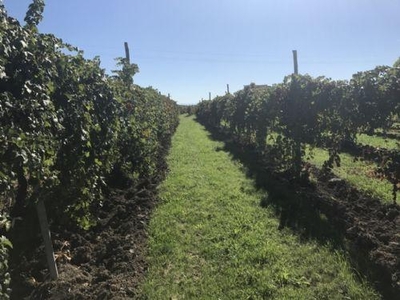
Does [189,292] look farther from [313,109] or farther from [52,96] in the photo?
[313,109]

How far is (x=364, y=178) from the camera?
31.8ft

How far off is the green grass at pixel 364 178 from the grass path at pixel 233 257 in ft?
7.28

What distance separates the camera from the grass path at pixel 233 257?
4609 mm

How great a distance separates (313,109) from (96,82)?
6073 mm

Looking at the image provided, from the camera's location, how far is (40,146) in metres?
2.94

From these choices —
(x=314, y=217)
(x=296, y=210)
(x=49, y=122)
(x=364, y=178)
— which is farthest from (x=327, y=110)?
(x=49, y=122)

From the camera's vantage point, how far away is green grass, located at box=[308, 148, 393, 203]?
8227 millimetres

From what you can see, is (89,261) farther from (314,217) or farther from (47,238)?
(314,217)

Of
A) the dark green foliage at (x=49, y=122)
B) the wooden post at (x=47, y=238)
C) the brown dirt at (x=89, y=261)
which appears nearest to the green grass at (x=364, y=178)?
the brown dirt at (x=89, y=261)

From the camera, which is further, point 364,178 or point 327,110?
point 364,178

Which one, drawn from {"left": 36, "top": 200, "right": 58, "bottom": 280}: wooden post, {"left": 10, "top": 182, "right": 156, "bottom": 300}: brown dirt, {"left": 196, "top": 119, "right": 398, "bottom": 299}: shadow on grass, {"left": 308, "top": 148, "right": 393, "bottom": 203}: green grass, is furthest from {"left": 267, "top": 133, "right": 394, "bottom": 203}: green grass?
{"left": 36, "top": 200, "right": 58, "bottom": 280}: wooden post

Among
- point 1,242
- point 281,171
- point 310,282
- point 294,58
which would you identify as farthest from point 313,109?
point 294,58

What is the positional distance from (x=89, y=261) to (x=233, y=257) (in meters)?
1.95

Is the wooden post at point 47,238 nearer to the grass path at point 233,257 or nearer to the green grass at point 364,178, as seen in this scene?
the grass path at point 233,257
